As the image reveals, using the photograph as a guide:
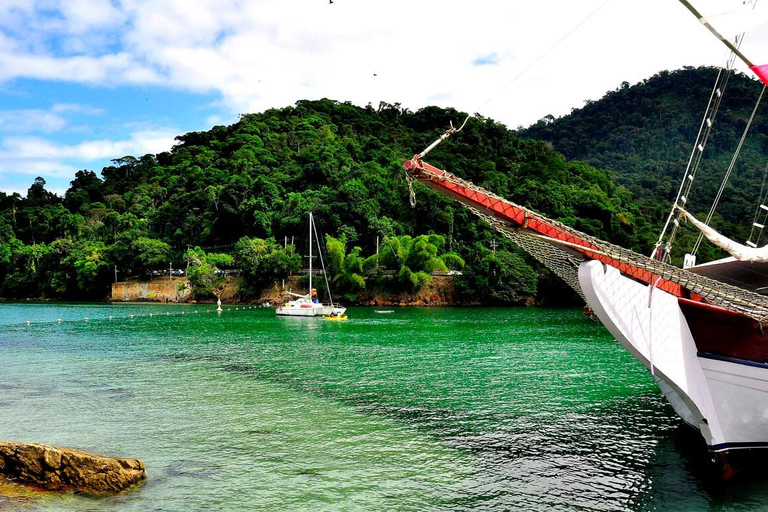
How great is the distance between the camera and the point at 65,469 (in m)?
10.6

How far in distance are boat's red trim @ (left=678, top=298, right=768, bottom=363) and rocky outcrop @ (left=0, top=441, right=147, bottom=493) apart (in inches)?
416

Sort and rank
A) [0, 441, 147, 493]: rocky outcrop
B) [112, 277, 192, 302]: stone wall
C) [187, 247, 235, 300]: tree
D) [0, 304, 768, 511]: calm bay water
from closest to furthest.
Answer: [0, 304, 768, 511]: calm bay water
[0, 441, 147, 493]: rocky outcrop
[187, 247, 235, 300]: tree
[112, 277, 192, 302]: stone wall


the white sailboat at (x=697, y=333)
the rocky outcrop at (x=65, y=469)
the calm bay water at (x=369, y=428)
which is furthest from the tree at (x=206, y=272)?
the white sailboat at (x=697, y=333)

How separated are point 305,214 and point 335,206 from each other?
15.0 feet

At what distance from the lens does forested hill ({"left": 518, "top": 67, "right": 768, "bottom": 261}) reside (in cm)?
8431

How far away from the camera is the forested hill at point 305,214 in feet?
236

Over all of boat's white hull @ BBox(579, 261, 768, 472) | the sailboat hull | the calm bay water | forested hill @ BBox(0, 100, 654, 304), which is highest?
forested hill @ BBox(0, 100, 654, 304)

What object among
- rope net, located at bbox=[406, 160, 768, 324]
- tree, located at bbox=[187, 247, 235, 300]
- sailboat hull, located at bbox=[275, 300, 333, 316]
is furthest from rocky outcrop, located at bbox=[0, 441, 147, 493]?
tree, located at bbox=[187, 247, 235, 300]

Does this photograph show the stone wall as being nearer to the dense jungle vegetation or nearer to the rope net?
the dense jungle vegetation

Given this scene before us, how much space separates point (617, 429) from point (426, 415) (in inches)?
184

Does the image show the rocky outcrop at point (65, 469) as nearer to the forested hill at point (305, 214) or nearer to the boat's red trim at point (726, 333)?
the boat's red trim at point (726, 333)

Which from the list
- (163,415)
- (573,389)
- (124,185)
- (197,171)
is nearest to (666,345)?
(573,389)

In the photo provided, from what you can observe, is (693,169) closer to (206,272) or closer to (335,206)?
(335,206)

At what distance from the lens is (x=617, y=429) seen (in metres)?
13.9
